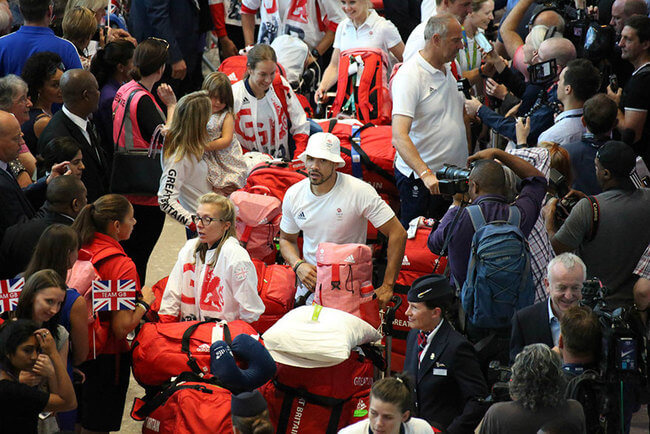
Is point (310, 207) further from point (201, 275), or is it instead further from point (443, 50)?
point (443, 50)

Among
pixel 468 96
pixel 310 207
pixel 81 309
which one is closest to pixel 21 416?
pixel 81 309

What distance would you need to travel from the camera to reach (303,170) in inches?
272

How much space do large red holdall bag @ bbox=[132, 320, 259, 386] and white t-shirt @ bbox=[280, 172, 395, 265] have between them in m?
0.89

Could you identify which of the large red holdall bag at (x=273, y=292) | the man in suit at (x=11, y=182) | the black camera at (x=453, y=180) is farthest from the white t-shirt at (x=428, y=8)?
the man in suit at (x=11, y=182)

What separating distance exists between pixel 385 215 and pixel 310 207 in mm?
469

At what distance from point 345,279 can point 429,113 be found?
57.9 inches

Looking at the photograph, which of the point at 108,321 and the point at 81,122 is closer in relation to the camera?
the point at 108,321

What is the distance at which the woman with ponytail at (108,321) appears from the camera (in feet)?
16.2

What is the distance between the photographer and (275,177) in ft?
22.1

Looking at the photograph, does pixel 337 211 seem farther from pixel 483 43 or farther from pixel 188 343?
pixel 483 43

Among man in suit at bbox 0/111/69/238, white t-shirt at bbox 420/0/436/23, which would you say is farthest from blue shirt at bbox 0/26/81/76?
white t-shirt at bbox 420/0/436/23

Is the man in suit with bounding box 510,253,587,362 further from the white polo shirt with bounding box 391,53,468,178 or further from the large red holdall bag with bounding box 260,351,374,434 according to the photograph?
the white polo shirt with bounding box 391,53,468,178

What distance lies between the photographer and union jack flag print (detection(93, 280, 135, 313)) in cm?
480

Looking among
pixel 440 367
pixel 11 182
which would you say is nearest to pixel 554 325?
pixel 440 367
